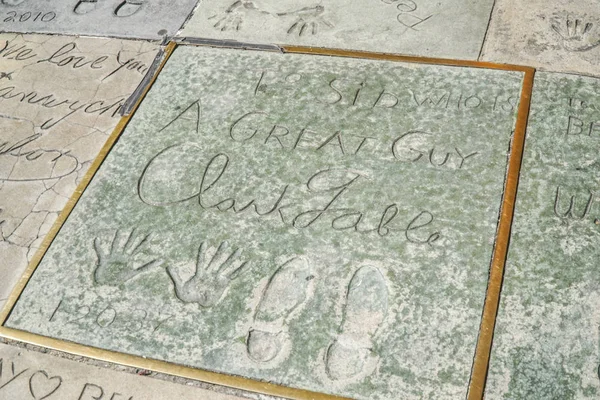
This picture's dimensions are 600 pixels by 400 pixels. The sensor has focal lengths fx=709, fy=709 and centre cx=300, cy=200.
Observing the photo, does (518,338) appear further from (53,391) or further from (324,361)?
(53,391)

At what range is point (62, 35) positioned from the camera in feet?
9.71

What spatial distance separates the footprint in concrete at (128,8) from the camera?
3029 mm

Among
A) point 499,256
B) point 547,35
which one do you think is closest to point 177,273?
point 499,256

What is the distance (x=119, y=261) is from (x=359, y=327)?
749 millimetres

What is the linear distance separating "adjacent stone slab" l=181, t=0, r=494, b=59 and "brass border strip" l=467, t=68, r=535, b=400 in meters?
0.37

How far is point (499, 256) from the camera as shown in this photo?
193cm

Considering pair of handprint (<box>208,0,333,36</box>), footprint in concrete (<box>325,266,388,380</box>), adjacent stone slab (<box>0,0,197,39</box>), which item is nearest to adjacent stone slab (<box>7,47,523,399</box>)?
footprint in concrete (<box>325,266,388,380</box>)

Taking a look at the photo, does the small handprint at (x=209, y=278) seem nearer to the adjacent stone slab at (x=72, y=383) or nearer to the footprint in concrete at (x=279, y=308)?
the footprint in concrete at (x=279, y=308)

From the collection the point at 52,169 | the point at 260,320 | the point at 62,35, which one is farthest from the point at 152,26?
the point at 260,320

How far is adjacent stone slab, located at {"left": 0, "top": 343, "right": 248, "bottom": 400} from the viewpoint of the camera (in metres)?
1.81

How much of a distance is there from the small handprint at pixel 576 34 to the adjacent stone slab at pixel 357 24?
10.9 inches

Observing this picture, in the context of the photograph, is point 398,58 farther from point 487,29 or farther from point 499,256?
point 499,256
